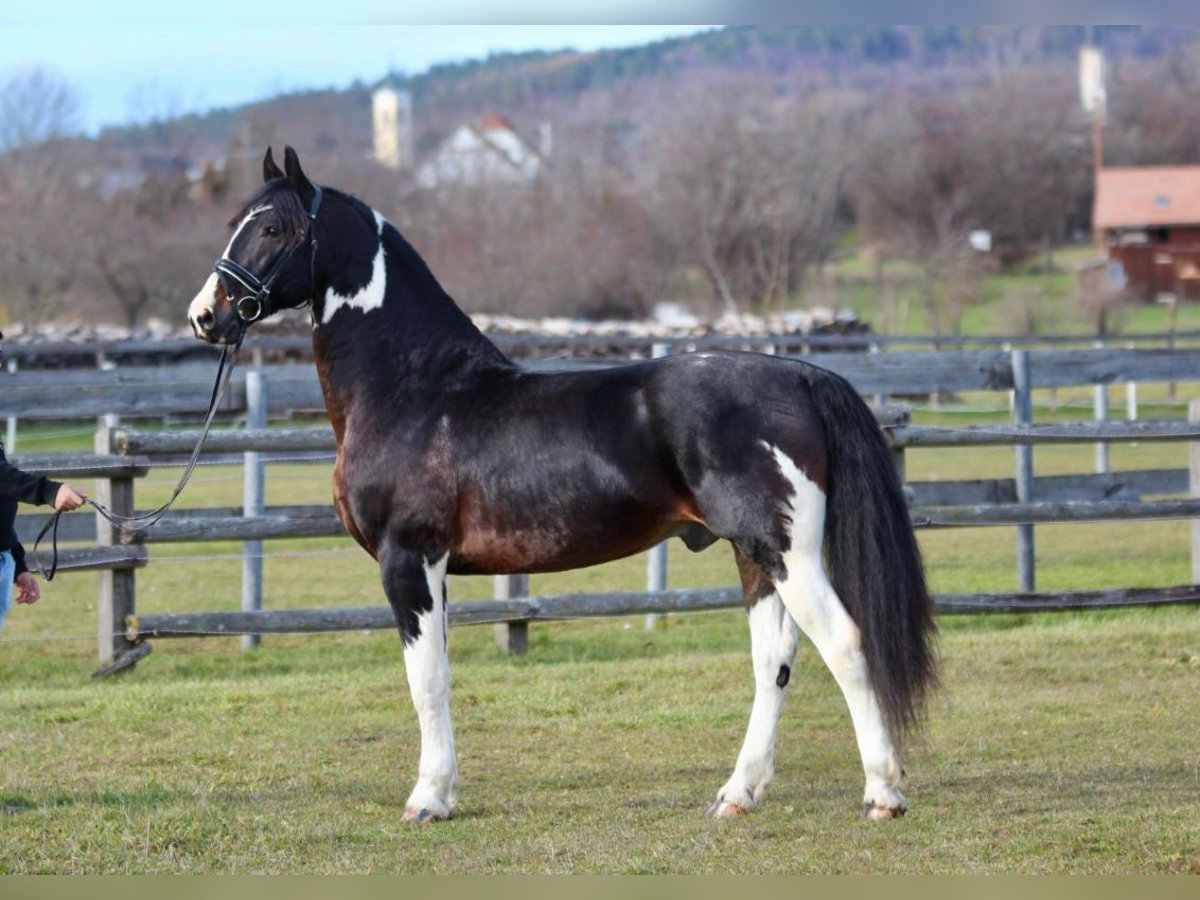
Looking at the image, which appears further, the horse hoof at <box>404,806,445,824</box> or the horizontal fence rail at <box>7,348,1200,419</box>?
the horizontal fence rail at <box>7,348,1200,419</box>

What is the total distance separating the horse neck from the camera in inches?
223

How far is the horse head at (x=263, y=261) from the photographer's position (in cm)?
551

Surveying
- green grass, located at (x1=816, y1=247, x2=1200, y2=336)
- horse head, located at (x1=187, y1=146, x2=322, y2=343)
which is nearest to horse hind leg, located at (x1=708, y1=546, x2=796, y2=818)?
horse head, located at (x1=187, y1=146, x2=322, y2=343)

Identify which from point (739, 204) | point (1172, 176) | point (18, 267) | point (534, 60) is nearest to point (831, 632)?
point (18, 267)

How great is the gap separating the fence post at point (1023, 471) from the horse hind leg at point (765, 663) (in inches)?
196

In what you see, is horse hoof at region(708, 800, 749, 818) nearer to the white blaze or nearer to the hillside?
the white blaze

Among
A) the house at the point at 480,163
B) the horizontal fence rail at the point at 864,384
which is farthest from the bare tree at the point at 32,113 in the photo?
the horizontal fence rail at the point at 864,384

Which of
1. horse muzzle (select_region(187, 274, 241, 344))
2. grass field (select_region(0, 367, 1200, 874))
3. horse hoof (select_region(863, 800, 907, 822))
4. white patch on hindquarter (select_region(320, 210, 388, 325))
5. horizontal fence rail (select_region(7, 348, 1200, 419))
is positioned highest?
white patch on hindquarter (select_region(320, 210, 388, 325))

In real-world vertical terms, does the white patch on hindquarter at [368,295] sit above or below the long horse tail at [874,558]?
above

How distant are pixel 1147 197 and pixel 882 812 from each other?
2390 inches

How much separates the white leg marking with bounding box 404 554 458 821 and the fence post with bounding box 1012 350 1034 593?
18.6 feet

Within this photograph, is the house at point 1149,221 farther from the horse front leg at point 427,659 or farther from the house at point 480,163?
the horse front leg at point 427,659

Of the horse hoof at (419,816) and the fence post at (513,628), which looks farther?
the fence post at (513,628)

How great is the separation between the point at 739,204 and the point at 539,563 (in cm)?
5634
